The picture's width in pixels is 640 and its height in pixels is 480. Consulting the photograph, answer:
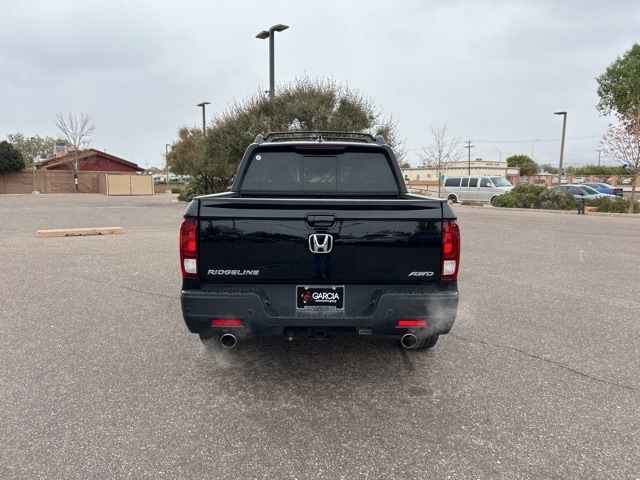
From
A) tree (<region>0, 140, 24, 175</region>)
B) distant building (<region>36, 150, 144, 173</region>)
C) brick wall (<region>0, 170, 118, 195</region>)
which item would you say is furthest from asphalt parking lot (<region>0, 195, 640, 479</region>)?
distant building (<region>36, 150, 144, 173</region>)

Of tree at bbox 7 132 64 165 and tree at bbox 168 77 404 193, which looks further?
tree at bbox 7 132 64 165

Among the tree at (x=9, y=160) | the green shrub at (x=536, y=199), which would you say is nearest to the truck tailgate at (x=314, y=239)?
the green shrub at (x=536, y=199)

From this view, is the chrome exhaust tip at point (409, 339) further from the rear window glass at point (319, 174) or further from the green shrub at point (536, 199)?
the green shrub at point (536, 199)

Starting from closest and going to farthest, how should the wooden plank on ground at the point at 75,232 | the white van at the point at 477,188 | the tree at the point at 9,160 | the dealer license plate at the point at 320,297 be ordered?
the dealer license plate at the point at 320,297 < the wooden plank on ground at the point at 75,232 < the white van at the point at 477,188 < the tree at the point at 9,160

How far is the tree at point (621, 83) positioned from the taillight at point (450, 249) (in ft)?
142

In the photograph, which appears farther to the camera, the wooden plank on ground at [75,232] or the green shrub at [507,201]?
the green shrub at [507,201]

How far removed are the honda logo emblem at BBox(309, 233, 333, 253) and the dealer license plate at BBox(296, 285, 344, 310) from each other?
0.29 metres

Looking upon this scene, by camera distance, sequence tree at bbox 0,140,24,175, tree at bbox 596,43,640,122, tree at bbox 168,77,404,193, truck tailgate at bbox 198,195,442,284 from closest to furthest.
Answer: truck tailgate at bbox 198,195,442,284 < tree at bbox 168,77,404,193 < tree at bbox 596,43,640,122 < tree at bbox 0,140,24,175

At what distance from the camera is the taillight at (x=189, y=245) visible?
3.09 metres

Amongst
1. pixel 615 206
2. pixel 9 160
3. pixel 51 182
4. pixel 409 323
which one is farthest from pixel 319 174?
pixel 51 182

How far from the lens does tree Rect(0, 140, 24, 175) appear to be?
46044 millimetres

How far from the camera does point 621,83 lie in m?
39.8

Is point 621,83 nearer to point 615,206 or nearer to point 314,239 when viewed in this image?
point 615,206

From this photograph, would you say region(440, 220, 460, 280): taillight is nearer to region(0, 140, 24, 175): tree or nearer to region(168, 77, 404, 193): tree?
region(168, 77, 404, 193): tree
